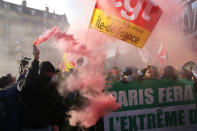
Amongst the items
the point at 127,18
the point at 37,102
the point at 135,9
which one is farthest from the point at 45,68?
the point at 135,9

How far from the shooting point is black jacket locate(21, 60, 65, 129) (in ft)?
7.77

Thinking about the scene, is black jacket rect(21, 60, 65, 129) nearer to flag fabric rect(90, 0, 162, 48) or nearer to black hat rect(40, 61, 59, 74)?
black hat rect(40, 61, 59, 74)

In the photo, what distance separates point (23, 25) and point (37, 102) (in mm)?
48589

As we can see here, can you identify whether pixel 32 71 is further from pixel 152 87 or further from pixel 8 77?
pixel 152 87

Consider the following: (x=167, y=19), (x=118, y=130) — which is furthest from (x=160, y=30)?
(x=118, y=130)

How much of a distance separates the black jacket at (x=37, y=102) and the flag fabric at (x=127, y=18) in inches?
78.0

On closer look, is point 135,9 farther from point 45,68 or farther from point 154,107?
→ point 45,68

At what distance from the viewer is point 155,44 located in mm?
10961

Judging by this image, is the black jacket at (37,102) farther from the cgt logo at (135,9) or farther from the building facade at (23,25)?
the building facade at (23,25)

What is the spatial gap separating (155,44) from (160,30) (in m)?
1.76

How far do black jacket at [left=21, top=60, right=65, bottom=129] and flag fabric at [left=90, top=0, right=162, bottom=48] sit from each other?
1.98 meters

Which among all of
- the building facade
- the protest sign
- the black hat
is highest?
the building facade

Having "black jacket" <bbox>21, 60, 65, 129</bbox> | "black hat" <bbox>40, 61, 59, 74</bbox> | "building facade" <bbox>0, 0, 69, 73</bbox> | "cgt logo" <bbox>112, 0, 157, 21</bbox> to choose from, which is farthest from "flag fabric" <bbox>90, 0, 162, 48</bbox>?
"building facade" <bbox>0, 0, 69, 73</bbox>

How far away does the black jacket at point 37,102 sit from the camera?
7.77 feet
